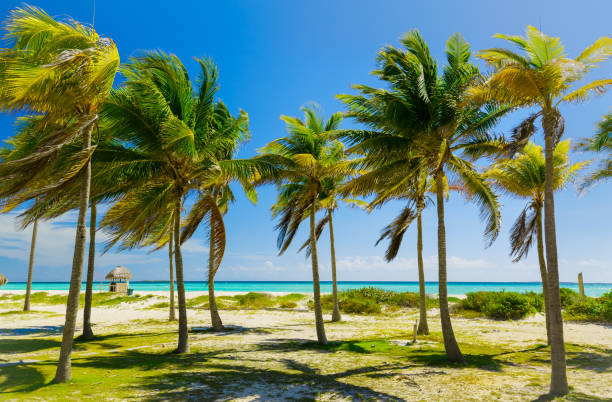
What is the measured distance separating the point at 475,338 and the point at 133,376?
11289mm

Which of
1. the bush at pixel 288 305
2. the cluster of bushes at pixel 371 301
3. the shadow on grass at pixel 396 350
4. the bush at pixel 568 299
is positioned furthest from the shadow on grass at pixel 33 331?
the bush at pixel 568 299

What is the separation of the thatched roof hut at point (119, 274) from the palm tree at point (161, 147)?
28.6 metres

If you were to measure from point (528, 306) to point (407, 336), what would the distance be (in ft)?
31.1

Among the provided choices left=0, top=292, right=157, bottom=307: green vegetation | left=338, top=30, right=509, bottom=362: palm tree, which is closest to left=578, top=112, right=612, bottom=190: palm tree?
left=338, top=30, right=509, bottom=362: palm tree

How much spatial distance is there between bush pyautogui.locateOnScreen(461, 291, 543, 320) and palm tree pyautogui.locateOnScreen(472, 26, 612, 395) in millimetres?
14382

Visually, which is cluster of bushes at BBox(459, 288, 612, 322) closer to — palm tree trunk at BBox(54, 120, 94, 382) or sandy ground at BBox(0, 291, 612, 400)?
sandy ground at BBox(0, 291, 612, 400)

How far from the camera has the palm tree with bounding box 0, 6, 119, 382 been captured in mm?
6254

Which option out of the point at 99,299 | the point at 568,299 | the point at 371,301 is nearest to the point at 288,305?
the point at 371,301

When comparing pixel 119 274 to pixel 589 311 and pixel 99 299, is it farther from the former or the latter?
pixel 589 311

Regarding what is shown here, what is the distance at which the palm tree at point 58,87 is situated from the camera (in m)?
6.25

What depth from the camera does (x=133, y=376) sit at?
26.0 ft

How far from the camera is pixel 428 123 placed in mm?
10445

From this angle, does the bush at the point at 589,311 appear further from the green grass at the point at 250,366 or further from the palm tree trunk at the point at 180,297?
the palm tree trunk at the point at 180,297

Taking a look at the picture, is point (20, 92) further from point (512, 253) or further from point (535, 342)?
point (535, 342)
